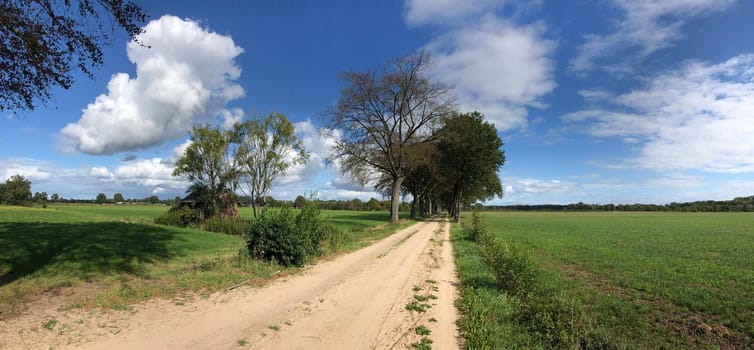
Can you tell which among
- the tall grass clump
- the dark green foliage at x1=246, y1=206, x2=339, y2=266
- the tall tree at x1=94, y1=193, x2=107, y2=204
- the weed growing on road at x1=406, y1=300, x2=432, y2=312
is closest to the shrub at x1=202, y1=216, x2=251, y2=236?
the dark green foliage at x1=246, y1=206, x2=339, y2=266

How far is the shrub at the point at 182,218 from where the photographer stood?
2395 centimetres

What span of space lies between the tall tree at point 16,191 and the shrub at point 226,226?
44371mm

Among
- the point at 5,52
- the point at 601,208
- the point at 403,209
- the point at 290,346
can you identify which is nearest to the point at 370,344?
the point at 290,346

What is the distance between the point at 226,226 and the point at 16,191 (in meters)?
47.6

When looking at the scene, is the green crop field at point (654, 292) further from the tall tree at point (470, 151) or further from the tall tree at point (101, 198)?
the tall tree at point (101, 198)

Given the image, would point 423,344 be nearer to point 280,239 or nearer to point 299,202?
point 280,239

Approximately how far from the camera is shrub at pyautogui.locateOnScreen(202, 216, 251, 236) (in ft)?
72.4

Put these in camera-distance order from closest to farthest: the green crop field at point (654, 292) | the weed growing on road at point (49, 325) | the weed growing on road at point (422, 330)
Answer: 1. the weed growing on road at point (49, 325)
2. the weed growing on road at point (422, 330)
3. the green crop field at point (654, 292)

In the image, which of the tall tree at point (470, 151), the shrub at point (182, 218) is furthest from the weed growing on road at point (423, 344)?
the tall tree at point (470, 151)

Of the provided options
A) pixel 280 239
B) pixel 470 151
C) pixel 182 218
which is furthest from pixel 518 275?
pixel 470 151

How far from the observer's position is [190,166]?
90.2 ft

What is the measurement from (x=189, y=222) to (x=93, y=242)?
12946 mm

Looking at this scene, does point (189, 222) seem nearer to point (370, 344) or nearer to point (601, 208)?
point (370, 344)

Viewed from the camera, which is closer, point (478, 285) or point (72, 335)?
point (72, 335)
